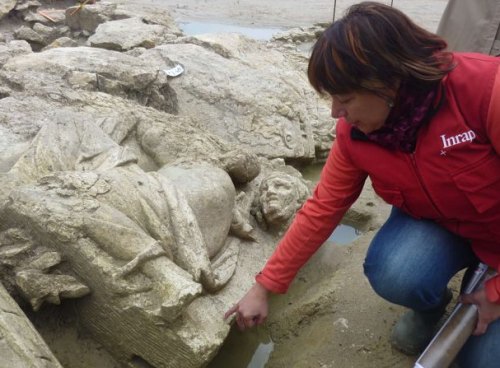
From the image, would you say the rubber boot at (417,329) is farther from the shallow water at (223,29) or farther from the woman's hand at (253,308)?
the shallow water at (223,29)

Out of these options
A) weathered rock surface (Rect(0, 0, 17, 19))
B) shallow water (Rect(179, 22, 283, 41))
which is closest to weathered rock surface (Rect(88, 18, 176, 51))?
shallow water (Rect(179, 22, 283, 41))

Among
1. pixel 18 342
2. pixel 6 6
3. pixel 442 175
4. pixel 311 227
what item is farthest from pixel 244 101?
pixel 6 6

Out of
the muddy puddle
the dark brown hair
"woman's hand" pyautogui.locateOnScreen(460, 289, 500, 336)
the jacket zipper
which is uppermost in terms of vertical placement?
the dark brown hair

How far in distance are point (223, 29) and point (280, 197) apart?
5.35 meters

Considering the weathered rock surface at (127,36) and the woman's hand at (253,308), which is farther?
the weathered rock surface at (127,36)

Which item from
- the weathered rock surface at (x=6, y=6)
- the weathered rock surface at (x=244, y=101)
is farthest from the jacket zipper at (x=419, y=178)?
the weathered rock surface at (x=6, y=6)

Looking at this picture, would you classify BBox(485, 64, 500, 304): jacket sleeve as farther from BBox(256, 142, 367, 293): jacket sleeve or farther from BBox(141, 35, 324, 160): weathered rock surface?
BBox(141, 35, 324, 160): weathered rock surface

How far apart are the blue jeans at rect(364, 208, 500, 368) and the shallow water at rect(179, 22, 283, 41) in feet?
19.7

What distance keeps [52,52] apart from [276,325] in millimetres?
2648

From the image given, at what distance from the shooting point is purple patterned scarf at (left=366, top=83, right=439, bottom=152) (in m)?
1.45

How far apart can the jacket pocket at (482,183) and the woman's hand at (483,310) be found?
27 cm

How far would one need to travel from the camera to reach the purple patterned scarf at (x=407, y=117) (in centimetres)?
145

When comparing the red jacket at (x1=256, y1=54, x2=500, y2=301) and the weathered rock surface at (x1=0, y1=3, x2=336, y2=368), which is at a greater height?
the red jacket at (x1=256, y1=54, x2=500, y2=301)

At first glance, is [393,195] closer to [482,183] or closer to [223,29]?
[482,183]
